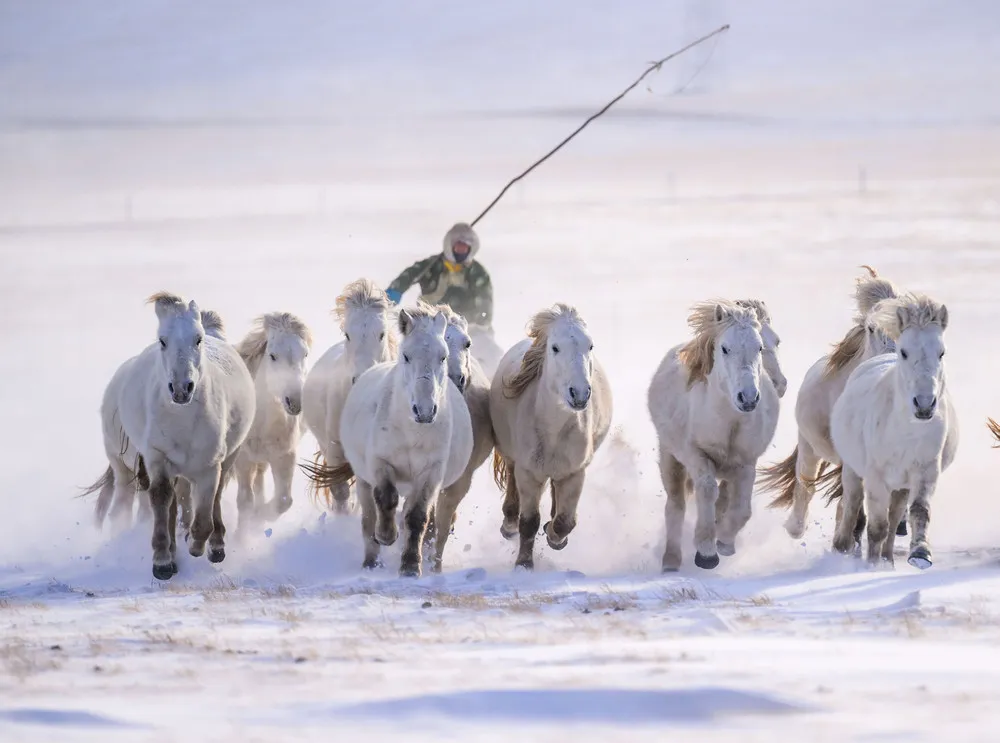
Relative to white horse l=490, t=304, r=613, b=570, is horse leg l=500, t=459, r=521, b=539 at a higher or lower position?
lower

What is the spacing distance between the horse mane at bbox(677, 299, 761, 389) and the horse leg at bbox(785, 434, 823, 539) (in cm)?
194

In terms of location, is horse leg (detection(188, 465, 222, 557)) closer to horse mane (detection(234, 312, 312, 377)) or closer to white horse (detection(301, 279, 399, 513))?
white horse (detection(301, 279, 399, 513))

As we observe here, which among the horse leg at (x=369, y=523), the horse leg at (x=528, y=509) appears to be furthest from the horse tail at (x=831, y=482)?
the horse leg at (x=369, y=523)

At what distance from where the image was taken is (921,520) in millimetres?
10344

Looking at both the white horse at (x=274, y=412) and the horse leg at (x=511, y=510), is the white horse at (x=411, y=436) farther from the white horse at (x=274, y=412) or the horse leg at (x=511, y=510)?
the white horse at (x=274, y=412)

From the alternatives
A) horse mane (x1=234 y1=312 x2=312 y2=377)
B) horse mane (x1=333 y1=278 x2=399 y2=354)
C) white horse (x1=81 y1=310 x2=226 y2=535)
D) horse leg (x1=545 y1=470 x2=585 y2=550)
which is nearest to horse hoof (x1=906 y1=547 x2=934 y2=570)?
horse leg (x1=545 y1=470 x2=585 y2=550)

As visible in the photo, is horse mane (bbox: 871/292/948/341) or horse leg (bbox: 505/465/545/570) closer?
horse mane (bbox: 871/292/948/341)

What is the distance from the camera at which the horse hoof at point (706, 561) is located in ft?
36.6

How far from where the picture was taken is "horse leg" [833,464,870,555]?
11.6 metres

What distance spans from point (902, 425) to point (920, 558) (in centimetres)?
93

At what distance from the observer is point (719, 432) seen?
11328 mm

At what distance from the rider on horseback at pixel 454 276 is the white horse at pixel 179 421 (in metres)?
3.07

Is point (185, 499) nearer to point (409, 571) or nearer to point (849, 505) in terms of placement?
point (409, 571)

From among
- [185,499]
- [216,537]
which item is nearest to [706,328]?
[216,537]
